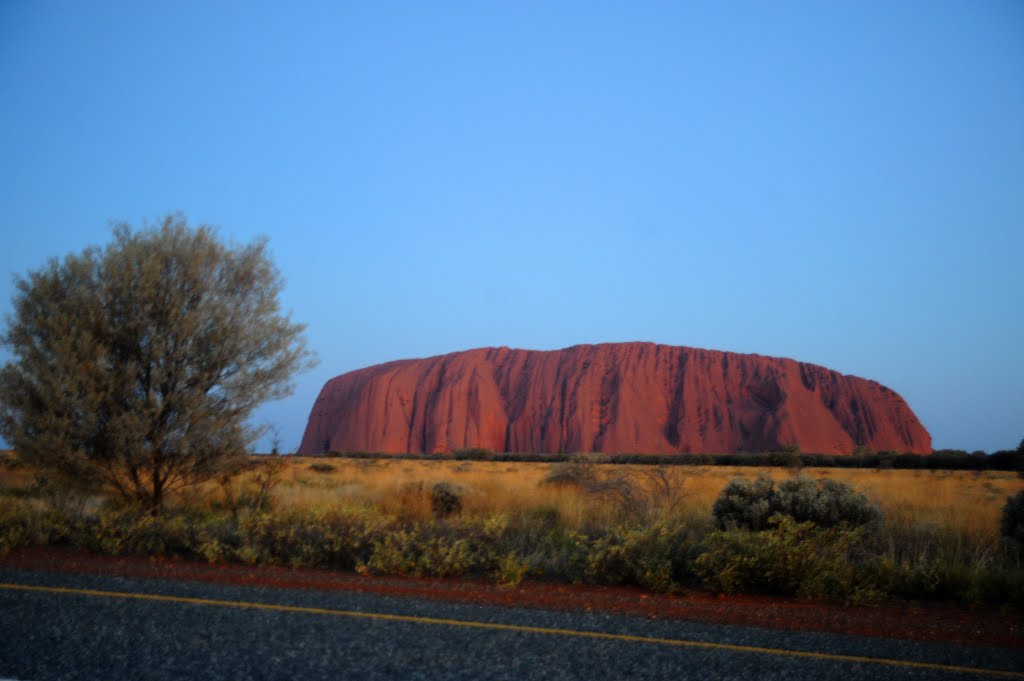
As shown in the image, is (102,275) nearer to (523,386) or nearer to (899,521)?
(899,521)

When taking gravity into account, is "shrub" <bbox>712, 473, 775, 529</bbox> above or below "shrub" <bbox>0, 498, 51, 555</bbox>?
above

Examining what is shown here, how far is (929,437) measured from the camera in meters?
70.5

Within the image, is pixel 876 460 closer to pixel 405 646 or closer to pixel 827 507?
pixel 827 507

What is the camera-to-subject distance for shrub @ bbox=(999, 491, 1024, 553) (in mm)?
9523

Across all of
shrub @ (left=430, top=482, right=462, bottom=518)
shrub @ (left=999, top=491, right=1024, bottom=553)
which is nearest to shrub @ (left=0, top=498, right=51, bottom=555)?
shrub @ (left=430, top=482, right=462, bottom=518)

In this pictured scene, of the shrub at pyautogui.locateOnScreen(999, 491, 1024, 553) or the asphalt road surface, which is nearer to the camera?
the asphalt road surface

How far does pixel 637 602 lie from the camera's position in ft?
23.9

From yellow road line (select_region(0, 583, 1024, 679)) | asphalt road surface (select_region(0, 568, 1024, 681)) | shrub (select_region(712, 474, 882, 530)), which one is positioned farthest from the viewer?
shrub (select_region(712, 474, 882, 530))

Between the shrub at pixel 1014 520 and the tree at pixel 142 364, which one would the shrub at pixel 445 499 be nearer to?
the tree at pixel 142 364

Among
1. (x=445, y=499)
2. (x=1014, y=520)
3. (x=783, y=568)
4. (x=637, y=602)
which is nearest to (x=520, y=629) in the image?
(x=637, y=602)

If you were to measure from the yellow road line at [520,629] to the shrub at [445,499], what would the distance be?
757 cm

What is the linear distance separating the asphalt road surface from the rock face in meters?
58.9

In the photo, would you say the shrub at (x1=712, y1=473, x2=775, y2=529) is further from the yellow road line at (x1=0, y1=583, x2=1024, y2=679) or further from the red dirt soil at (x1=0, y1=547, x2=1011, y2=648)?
the yellow road line at (x1=0, y1=583, x2=1024, y2=679)

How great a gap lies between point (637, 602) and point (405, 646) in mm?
2828
